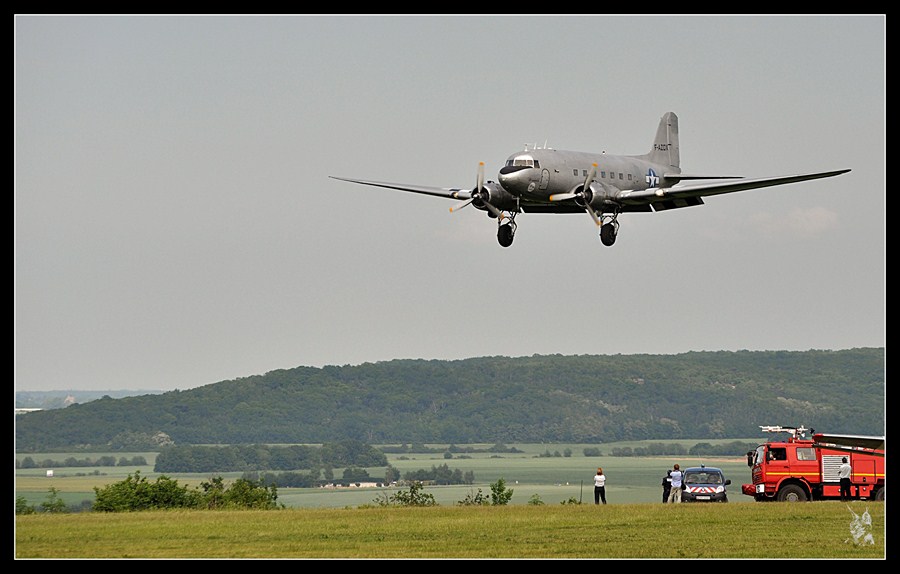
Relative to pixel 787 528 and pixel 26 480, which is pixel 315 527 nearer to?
pixel 787 528

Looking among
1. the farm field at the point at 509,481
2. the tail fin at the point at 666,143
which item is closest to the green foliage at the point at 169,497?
the tail fin at the point at 666,143

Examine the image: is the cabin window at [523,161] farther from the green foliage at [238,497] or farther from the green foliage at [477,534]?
the green foliage at [238,497]

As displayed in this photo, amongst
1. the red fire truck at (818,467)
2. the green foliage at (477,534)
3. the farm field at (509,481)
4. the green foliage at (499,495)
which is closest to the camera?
the green foliage at (477,534)

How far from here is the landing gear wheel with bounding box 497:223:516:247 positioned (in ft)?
179

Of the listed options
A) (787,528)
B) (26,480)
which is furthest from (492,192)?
(26,480)

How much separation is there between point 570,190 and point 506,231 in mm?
3173

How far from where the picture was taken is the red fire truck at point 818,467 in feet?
168

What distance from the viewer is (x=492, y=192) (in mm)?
53969

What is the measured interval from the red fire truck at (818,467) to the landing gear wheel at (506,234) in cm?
1319

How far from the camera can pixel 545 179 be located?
175 ft

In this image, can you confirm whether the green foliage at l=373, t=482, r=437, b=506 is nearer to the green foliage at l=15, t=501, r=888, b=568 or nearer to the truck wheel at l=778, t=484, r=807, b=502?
the green foliage at l=15, t=501, r=888, b=568

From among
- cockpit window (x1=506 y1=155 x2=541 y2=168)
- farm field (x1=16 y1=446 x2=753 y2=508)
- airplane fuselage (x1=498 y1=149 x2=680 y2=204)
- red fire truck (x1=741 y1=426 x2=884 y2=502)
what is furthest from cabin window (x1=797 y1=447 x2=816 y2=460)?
farm field (x1=16 y1=446 x2=753 y2=508)

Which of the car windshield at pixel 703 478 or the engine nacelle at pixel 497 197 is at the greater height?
the engine nacelle at pixel 497 197

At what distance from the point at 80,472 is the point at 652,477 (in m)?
85.4
